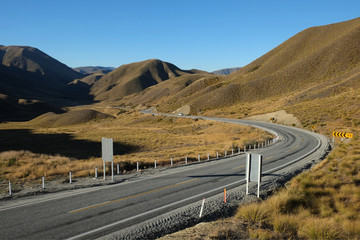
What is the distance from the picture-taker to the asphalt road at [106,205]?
357 inches

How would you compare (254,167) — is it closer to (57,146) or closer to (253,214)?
(253,214)

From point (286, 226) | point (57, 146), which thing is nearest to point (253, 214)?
point (286, 226)

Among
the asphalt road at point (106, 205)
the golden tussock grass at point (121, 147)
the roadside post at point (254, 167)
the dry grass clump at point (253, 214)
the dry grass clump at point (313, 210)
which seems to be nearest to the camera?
the dry grass clump at point (313, 210)

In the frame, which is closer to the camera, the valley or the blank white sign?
the valley

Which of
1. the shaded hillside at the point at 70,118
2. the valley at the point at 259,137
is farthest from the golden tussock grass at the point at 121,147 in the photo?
the shaded hillside at the point at 70,118

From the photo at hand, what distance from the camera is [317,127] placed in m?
48.5

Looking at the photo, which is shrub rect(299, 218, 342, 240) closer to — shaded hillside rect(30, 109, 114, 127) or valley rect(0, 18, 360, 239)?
valley rect(0, 18, 360, 239)

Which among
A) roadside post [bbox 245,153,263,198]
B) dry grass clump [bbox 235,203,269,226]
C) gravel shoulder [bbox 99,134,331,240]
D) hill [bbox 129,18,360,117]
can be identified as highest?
hill [bbox 129,18,360,117]

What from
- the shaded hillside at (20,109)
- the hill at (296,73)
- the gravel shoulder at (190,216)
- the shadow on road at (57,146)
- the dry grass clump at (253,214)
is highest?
the hill at (296,73)

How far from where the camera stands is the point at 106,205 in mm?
11430

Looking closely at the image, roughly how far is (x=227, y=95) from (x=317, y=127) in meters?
67.1

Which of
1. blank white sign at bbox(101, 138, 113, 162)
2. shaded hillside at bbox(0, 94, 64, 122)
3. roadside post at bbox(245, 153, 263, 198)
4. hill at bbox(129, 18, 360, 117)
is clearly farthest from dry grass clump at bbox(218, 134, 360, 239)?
shaded hillside at bbox(0, 94, 64, 122)

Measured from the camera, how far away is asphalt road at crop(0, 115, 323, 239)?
9.06m

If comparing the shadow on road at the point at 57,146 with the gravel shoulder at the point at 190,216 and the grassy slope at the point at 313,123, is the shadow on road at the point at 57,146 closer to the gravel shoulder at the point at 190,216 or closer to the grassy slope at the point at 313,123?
the gravel shoulder at the point at 190,216
